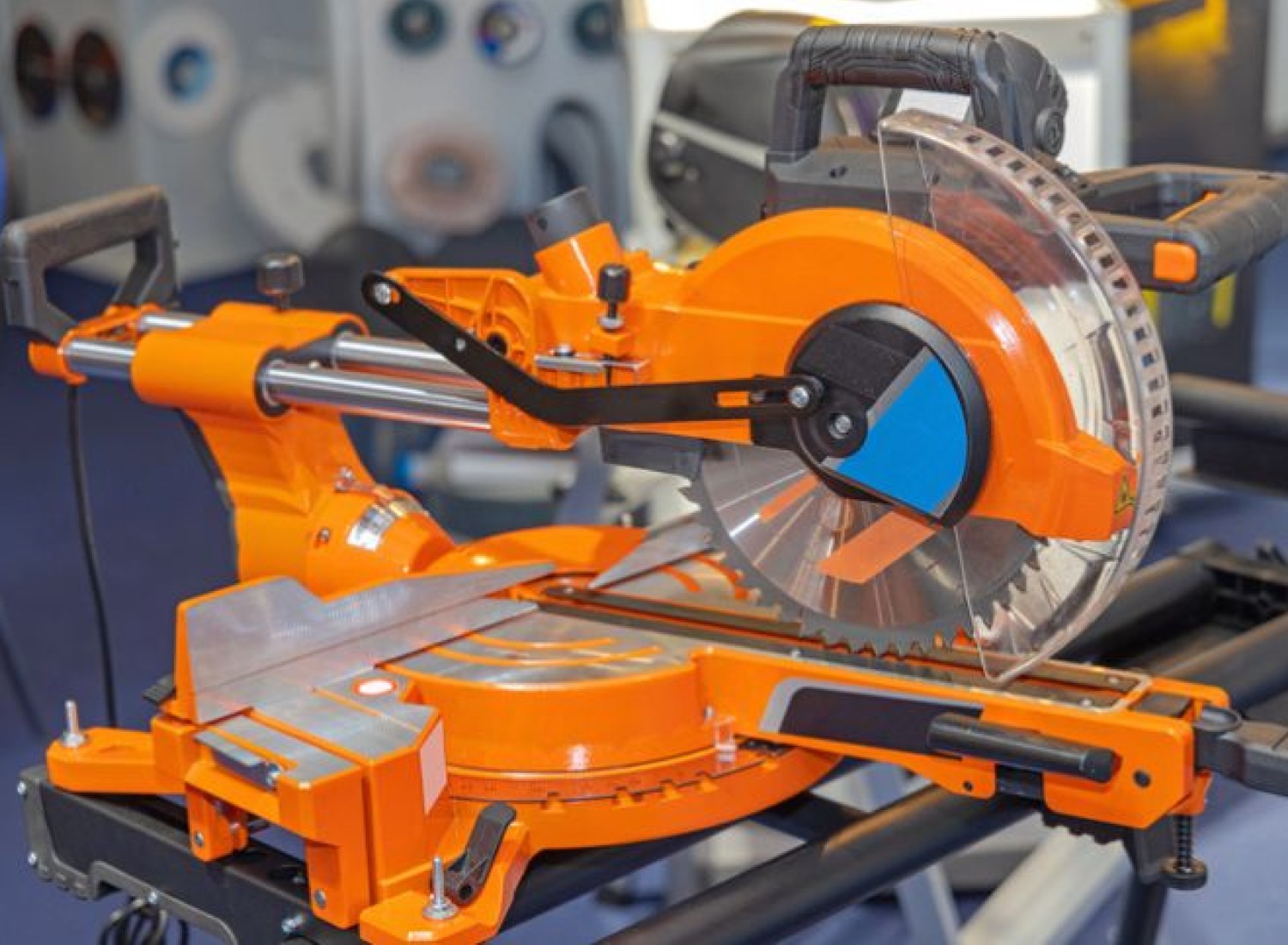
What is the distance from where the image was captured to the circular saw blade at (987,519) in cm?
121

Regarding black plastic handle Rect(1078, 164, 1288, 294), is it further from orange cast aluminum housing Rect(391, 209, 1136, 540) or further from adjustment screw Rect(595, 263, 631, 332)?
adjustment screw Rect(595, 263, 631, 332)

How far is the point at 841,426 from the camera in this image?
4.22ft

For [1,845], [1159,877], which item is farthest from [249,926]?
[1,845]

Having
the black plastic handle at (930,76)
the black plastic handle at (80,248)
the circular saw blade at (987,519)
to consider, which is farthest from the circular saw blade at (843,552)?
the black plastic handle at (80,248)

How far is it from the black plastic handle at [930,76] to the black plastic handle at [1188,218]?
0.07 metres

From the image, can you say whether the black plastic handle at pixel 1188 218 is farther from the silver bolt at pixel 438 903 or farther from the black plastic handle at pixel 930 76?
the silver bolt at pixel 438 903

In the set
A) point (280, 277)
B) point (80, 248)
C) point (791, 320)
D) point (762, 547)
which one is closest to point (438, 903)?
point (762, 547)

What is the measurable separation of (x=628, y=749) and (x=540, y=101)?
388 centimetres

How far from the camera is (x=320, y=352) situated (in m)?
1.54

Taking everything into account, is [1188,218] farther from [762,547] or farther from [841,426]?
[762,547]

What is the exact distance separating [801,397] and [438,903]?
40cm

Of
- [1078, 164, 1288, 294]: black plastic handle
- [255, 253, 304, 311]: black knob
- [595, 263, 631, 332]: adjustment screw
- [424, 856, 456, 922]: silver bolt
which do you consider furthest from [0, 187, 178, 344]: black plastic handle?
[1078, 164, 1288, 294]: black plastic handle

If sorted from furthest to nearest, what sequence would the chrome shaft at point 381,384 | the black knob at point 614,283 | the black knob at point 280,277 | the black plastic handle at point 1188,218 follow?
the black knob at point 280,277
the chrome shaft at point 381,384
the black knob at point 614,283
the black plastic handle at point 1188,218

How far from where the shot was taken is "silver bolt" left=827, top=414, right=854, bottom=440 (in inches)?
50.4
